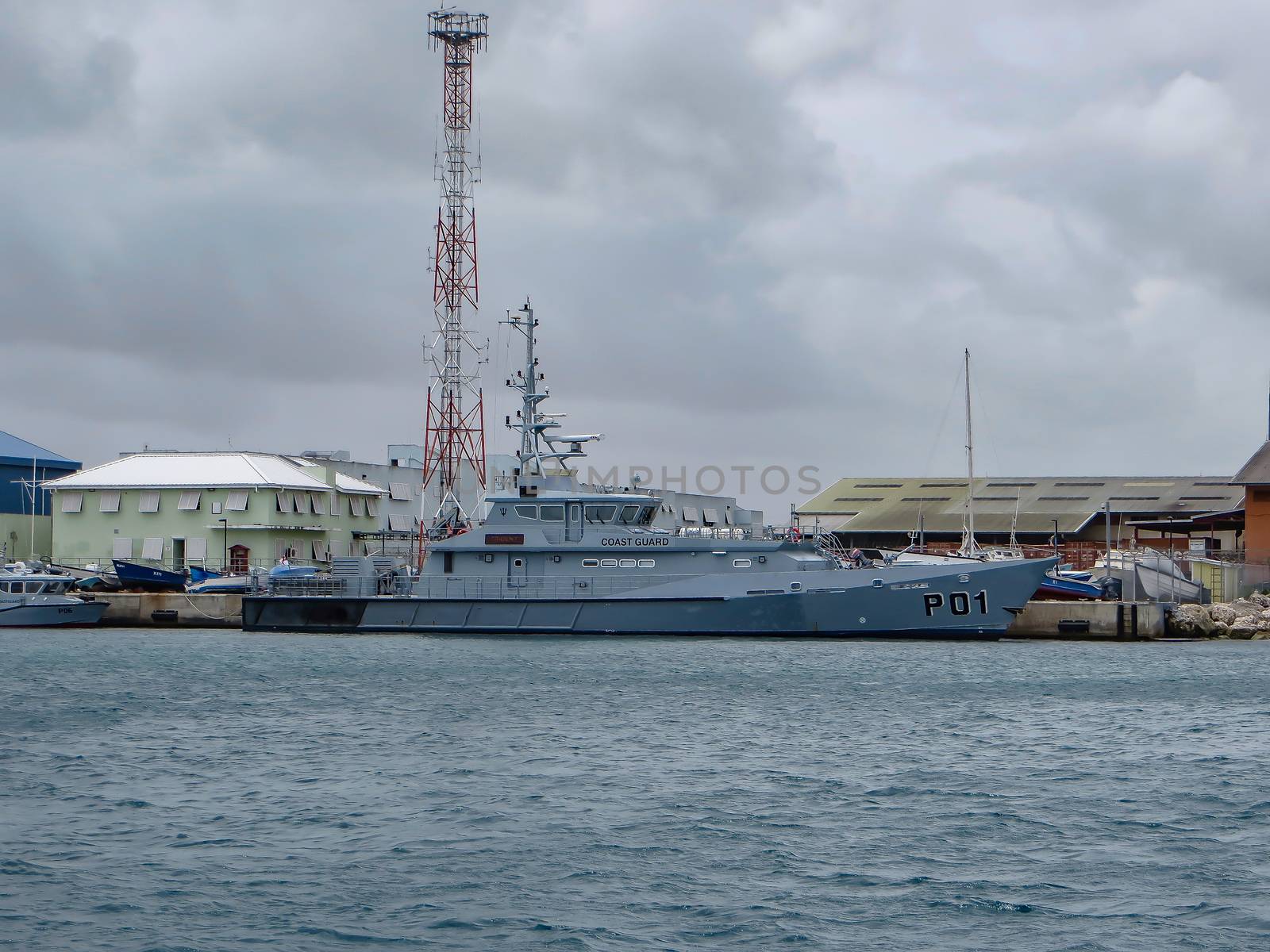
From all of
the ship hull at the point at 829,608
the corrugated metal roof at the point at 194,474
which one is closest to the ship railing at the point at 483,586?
the ship hull at the point at 829,608

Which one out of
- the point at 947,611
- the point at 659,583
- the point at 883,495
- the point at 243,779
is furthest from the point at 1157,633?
the point at 883,495

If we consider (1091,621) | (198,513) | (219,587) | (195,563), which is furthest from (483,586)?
(198,513)

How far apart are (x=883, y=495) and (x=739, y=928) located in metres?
67.9

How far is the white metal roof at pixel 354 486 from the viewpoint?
61156 mm

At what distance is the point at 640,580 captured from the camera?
38812 millimetres

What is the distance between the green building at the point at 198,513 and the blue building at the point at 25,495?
7.51 ft

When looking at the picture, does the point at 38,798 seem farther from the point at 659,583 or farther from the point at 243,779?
the point at 659,583

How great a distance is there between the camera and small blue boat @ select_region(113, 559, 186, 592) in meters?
51.6

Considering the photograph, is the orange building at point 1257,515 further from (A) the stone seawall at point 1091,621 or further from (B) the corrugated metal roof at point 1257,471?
(A) the stone seawall at point 1091,621

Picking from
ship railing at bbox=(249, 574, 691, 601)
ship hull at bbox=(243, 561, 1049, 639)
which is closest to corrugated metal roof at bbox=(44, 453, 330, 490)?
ship railing at bbox=(249, 574, 691, 601)

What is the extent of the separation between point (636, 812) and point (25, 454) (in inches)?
2271

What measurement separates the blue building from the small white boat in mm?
11866

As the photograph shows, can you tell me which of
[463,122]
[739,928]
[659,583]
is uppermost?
[463,122]

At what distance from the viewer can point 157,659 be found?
114 ft
